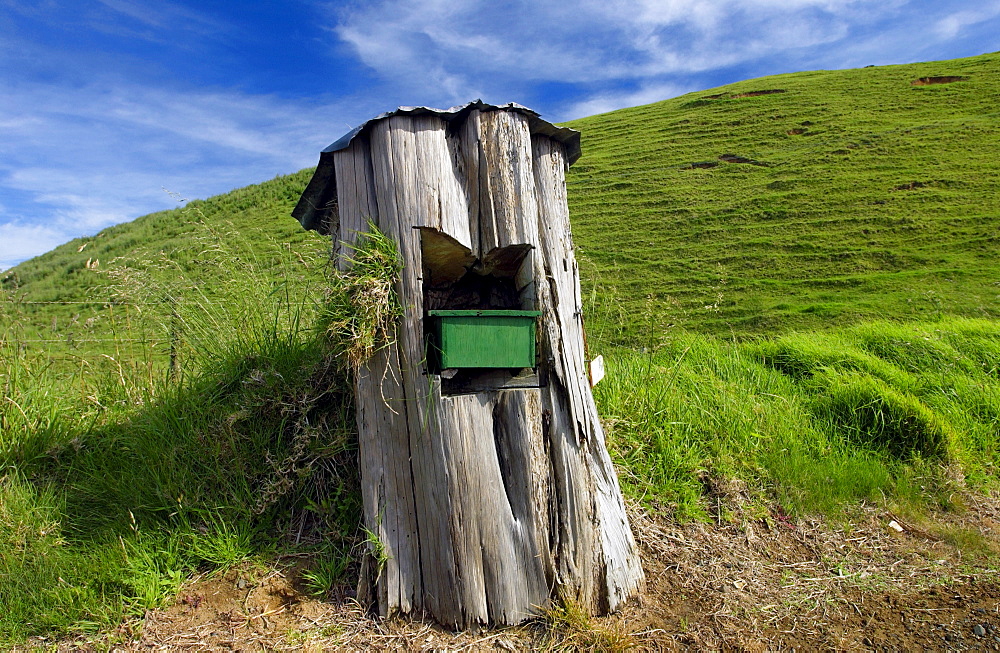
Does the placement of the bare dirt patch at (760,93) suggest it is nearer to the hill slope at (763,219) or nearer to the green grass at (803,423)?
the hill slope at (763,219)

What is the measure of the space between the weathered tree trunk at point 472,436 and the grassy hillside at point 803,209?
77.7 inches

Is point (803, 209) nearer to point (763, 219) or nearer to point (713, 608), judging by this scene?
point (763, 219)

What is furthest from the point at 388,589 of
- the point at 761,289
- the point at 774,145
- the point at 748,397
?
the point at 774,145

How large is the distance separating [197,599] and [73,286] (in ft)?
43.4

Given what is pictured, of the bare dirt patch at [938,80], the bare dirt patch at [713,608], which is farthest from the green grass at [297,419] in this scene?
the bare dirt patch at [938,80]

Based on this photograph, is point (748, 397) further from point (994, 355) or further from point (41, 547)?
point (41, 547)

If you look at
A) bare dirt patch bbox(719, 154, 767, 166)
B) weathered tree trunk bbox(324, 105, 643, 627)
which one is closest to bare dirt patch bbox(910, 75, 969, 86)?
bare dirt patch bbox(719, 154, 767, 166)

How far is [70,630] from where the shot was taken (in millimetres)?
2480

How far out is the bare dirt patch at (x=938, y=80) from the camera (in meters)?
18.9

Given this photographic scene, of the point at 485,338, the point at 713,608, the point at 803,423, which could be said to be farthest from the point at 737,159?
the point at 485,338

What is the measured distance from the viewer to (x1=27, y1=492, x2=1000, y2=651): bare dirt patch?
2416 millimetres

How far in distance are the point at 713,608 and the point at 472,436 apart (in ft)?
4.78

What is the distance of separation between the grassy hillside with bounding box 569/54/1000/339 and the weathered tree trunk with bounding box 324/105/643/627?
1974 mm

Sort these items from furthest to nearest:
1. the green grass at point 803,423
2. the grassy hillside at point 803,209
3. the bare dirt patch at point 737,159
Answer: the bare dirt patch at point 737,159
the grassy hillside at point 803,209
the green grass at point 803,423
